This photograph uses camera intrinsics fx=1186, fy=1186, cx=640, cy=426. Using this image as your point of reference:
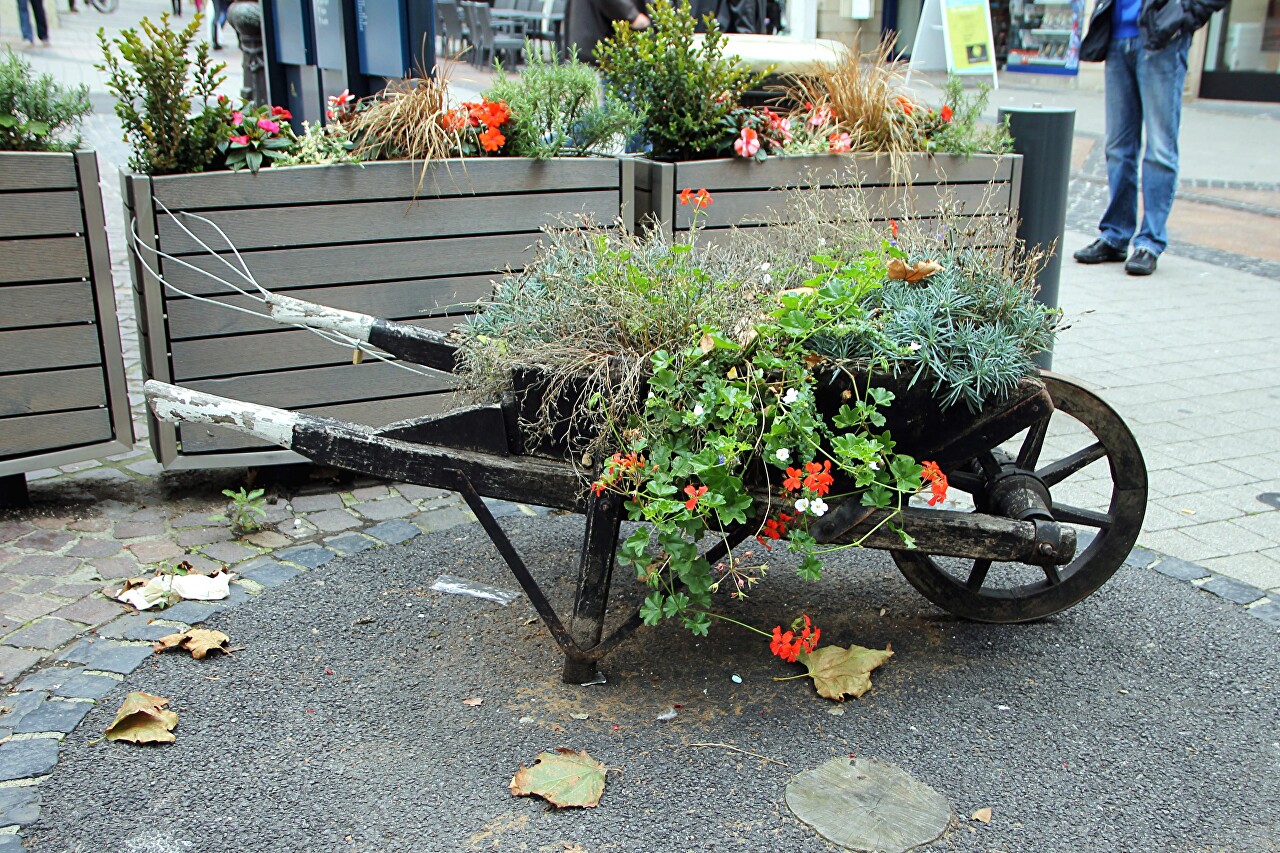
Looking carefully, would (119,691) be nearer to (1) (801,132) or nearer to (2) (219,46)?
(1) (801,132)

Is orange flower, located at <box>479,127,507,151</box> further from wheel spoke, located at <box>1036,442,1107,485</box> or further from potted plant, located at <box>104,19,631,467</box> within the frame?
wheel spoke, located at <box>1036,442,1107,485</box>

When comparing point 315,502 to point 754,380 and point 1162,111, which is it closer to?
point 754,380

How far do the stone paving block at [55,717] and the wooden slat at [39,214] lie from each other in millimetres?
1612

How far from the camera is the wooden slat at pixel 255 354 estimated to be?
4.05 meters

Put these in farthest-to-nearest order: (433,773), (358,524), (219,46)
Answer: (219,46)
(358,524)
(433,773)

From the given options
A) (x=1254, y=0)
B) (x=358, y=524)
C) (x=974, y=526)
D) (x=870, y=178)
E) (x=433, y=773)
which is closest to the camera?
(x=433, y=773)

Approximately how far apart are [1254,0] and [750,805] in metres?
17.6

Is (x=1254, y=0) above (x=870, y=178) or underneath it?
above

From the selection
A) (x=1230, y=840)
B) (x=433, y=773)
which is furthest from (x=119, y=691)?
(x=1230, y=840)

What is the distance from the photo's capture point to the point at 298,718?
9.69 feet

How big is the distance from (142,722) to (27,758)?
0.26 m

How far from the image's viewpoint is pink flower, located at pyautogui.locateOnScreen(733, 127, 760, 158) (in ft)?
14.9

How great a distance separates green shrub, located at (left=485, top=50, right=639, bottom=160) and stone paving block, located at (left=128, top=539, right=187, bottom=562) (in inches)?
72.1

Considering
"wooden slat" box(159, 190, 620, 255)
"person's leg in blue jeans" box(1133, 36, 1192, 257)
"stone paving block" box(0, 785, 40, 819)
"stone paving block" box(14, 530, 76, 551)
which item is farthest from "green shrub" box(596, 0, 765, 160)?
"person's leg in blue jeans" box(1133, 36, 1192, 257)
